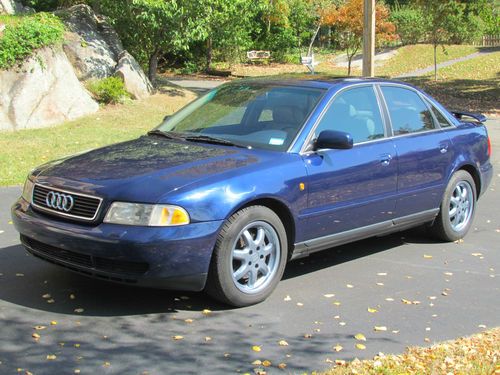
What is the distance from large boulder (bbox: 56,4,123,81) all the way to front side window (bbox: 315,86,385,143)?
12751 millimetres

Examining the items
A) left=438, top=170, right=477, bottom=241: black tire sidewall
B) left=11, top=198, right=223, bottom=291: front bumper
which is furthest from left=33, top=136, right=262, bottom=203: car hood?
left=438, top=170, right=477, bottom=241: black tire sidewall

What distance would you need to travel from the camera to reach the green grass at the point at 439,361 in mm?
3963

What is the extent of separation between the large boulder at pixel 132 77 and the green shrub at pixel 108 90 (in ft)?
2.21

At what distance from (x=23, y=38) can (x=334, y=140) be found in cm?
1144

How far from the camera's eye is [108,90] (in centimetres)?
1705

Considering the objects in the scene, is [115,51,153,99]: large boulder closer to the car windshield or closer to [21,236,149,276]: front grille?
the car windshield

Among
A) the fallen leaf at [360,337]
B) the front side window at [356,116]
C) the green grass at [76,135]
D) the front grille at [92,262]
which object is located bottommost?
the fallen leaf at [360,337]

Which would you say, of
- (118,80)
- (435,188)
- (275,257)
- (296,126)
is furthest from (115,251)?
(118,80)

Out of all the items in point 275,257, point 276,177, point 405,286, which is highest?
point 276,177

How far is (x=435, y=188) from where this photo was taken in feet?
22.1

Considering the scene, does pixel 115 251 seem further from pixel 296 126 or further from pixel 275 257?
pixel 296 126

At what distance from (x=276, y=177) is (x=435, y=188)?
214cm

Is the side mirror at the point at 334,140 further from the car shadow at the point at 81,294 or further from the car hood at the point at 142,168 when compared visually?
the car shadow at the point at 81,294

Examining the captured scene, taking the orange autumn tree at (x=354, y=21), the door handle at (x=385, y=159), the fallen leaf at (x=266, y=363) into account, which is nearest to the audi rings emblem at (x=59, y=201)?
the fallen leaf at (x=266, y=363)
